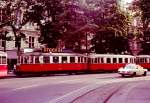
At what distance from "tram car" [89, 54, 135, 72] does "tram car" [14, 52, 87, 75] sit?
3.25 metres

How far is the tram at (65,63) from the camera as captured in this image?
4644cm

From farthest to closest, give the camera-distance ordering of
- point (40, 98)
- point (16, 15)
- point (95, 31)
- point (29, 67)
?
point (95, 31) → point (16, 15) → point (29, 67) → point (40, 98)

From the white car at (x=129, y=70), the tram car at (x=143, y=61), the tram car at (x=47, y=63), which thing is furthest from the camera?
the tram car at (x=143, y=61)

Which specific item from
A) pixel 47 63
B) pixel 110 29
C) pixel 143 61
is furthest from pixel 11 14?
pixel 143 61

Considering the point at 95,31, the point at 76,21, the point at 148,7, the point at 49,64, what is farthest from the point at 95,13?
the point at 148,7

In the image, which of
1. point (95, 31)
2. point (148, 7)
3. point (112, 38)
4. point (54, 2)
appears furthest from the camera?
point (112, 38)

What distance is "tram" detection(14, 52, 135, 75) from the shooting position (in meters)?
46.4

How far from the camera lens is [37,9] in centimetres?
5478

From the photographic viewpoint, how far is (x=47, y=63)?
A: 48031 millimetres

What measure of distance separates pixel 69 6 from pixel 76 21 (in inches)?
84.3

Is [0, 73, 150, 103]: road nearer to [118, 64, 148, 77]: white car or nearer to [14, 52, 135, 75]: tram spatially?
[118, 64, 148, 77]: white car

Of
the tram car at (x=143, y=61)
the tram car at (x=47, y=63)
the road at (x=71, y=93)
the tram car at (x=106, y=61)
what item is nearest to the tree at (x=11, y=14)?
the tram car at (x=47, y=63)

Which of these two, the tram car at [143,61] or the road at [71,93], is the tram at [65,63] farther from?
the road at [71,93]

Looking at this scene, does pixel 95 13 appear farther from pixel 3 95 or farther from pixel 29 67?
pixel 3 95
